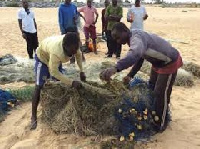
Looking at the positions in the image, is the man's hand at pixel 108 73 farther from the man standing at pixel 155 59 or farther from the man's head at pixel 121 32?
the man's head at pixel 121 32

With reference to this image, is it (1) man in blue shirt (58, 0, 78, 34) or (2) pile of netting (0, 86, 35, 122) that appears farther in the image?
(1) man in blue shirt (58, 0, 78, 34)

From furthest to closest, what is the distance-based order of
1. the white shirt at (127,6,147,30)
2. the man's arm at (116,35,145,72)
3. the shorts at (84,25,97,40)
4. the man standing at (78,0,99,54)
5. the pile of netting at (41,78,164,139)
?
the shorts at (84,25,97,40) → the man standing at (78,0,99,54) → the white shirt at (127,6,147,30) → the pile of netting at (41,78,164,139) → the man's arm at (116,35,145,72)

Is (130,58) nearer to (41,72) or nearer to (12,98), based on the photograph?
(41,72)

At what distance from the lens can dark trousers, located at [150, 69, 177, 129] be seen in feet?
17.0

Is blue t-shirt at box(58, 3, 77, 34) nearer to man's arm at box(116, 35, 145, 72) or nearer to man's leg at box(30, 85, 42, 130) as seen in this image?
man's leg at box(30, 85, 42, 130)

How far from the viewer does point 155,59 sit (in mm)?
4988

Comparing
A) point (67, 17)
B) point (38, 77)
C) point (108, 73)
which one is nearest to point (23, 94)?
point (38, 77)

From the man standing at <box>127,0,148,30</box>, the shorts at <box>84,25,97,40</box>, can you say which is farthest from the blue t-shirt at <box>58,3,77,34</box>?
the man standing at <box>127,0,148,30</box>

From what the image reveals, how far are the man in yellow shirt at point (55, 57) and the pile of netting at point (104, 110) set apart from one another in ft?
0.72

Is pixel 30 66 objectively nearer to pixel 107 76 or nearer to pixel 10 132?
pixel 10 132

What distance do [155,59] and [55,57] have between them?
1.30 metres

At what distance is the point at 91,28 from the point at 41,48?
5.58 metres

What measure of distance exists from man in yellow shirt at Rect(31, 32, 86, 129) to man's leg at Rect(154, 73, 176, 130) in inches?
42.6

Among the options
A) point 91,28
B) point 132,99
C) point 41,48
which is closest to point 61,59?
point 41,48
